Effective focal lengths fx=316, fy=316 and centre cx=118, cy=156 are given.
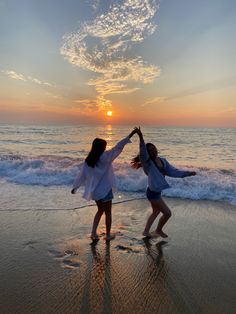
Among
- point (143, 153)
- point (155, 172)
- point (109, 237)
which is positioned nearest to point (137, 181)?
point (109, 237)

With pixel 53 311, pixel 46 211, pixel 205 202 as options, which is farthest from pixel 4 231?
pixel 205 202

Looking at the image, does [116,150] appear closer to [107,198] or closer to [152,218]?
[107,198]

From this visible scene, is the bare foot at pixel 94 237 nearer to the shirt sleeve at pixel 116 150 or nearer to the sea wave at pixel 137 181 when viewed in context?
the shirt sleeve at pixel 116 150

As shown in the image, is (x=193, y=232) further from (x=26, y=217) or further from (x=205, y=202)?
(x=26, y=217)

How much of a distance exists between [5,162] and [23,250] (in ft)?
33.7

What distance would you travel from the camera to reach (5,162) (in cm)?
1466

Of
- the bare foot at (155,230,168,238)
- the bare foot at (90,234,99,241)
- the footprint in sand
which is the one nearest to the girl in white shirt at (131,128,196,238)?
the bare foot at (155,230,168,238)

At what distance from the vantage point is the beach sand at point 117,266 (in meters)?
3.64

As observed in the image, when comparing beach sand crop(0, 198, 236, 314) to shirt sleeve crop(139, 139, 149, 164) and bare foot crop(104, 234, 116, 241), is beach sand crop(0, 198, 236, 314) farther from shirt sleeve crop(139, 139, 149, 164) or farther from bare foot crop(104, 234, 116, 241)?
shirt sleeve crop(139, 139, 149, 164)

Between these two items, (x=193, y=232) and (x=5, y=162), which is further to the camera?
(x=5, y=162)

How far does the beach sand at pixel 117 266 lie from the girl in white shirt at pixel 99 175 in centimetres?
73

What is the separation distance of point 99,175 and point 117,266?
158 cm

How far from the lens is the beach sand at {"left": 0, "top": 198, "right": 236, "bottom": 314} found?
143 inches

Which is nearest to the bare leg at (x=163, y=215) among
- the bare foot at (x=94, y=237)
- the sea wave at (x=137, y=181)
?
the bare foot at (x=94, y=237)
